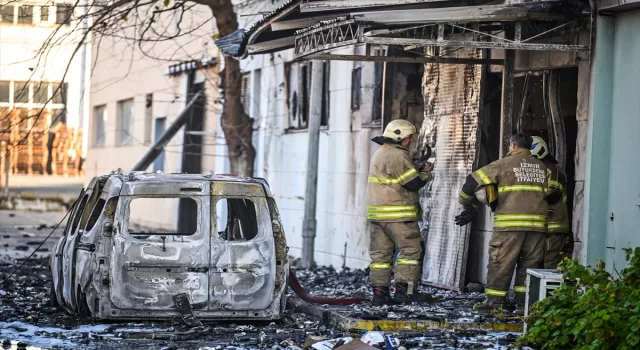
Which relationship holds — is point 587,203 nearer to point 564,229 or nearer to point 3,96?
point 564,229

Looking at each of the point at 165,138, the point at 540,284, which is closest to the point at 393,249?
the point at 540,284

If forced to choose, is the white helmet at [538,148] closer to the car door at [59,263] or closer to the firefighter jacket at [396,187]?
the firefighter jacket at [396,187]

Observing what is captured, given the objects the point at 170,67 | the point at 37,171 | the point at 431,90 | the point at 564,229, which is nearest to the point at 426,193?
the point at 431,90

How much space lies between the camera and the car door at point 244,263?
12.1 m

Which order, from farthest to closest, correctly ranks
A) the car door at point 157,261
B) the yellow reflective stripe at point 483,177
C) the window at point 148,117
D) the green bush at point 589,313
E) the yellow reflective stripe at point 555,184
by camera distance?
the window at point 148,117 < the yellow reflective stripe at point 555,184 < the yellow reflective stripe at point 483,177 < the car door at point 157,261 < the green bush at point 589,313

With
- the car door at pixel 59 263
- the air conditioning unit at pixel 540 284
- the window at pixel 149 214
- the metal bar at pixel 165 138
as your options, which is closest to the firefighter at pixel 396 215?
the air conditioning unit at pixel 540 284

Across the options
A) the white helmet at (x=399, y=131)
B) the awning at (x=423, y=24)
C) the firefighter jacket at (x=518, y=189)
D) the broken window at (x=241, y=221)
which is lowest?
the broken window at (x=241, y=221)

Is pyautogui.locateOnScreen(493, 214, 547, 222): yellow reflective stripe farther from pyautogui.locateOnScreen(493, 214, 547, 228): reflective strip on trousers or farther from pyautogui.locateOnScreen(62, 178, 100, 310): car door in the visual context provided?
pyautogui.locateOnScreen(62, 178, 100, 310): car door

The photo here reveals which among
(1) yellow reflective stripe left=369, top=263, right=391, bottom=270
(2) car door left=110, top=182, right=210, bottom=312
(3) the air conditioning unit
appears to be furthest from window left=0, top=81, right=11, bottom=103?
(3) the air conditioning unit

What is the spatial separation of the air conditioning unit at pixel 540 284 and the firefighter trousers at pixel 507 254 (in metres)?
1.57

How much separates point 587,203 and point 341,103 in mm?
7667

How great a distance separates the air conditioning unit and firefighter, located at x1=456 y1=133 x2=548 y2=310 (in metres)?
1.55

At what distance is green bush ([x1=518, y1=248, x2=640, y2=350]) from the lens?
344 inches

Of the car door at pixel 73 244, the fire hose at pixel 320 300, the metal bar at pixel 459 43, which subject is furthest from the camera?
the fire hose at pixel 320 300
